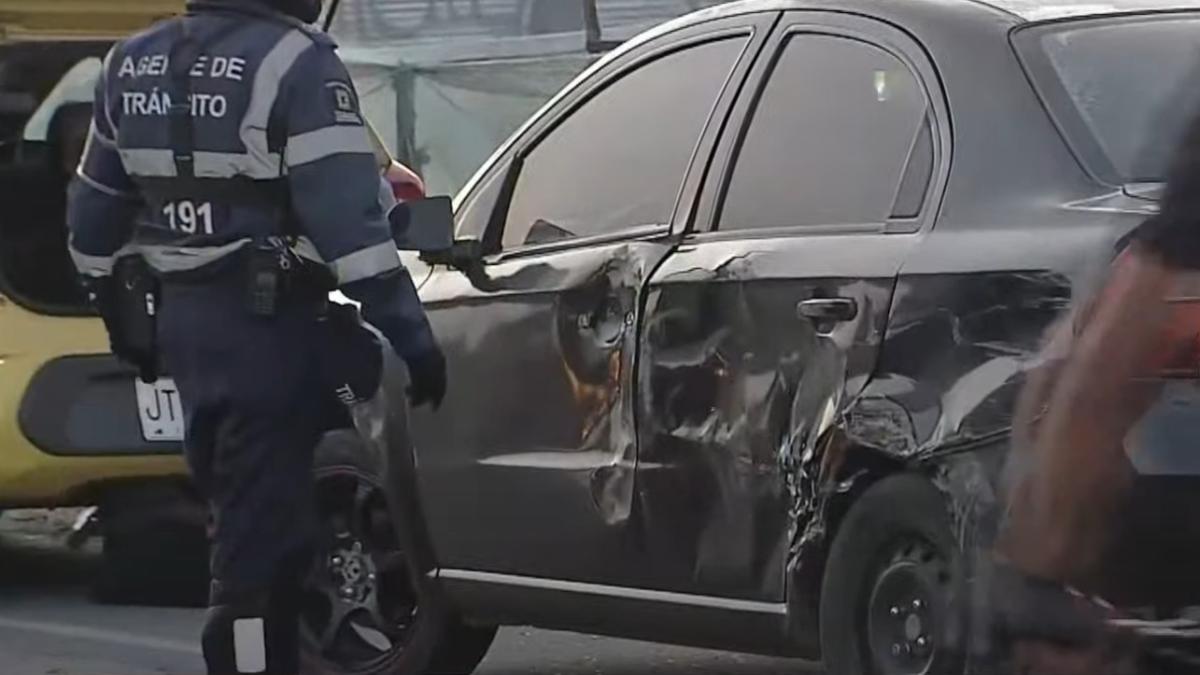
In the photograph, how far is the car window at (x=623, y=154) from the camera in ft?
20.2

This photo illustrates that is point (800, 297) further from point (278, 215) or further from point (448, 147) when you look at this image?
point (448, 147)

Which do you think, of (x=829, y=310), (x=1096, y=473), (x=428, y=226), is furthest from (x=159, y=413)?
(x=1096, y=473)

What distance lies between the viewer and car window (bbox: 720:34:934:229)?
554 centimetres

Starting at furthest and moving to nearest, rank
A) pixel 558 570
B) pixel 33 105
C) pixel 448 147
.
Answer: pixel 448 147 → pixel 33 105 → pixel 558 570

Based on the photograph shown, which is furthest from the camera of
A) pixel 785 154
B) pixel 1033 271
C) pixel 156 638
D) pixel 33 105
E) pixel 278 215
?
pixel 33 105

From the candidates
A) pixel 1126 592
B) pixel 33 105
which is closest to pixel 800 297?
pixel 1126 592

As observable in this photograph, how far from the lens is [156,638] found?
8.23 metres

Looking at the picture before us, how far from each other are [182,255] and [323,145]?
1.20 ft

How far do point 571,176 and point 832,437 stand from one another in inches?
55.6

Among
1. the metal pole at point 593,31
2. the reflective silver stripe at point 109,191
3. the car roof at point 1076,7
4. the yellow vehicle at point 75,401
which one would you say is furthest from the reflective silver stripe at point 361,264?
the metal pole at point 593,31

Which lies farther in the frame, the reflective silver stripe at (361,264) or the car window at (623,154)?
the car window at (623,154)

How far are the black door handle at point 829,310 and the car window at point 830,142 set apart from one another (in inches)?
8.5

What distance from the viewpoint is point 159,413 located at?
28.5 ft

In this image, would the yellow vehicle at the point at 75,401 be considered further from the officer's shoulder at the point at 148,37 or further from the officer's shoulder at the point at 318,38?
the officer's shoulder at the point at 318,38
